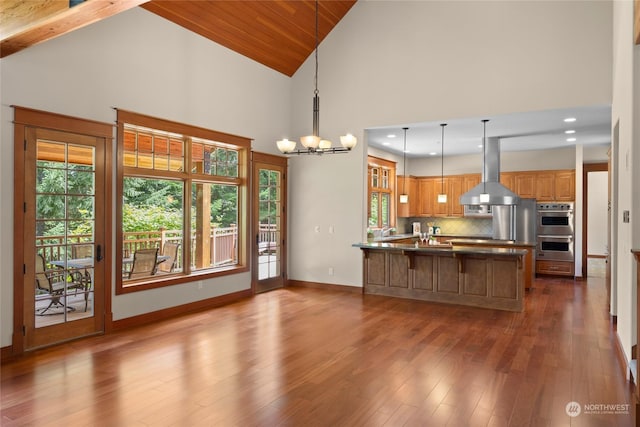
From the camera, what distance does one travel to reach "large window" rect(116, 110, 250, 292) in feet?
17.7

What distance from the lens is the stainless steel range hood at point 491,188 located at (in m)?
7.77

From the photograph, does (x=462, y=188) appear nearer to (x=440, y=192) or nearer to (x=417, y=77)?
(x=440, y=192)

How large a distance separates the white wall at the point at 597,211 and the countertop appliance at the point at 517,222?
16.6ft

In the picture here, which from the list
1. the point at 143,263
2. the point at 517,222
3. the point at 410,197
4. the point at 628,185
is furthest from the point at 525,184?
the point at 143,263

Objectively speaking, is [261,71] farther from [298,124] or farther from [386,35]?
[386,35]

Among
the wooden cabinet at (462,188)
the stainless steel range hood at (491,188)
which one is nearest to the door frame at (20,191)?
the stainless steel range hood at (491,188)

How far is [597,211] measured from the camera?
12.9 meters

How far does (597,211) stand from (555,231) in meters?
5.03

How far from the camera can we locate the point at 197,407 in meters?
2.98

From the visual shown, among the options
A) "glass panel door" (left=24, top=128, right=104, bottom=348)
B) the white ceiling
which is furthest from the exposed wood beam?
the white ceiling

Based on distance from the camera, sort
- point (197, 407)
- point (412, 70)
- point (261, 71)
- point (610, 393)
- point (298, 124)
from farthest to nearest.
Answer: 1. point (298, 124)
2. point (261, 71)
3. point (412, 70)
4. point (610, 393)
5. point (197, 407)

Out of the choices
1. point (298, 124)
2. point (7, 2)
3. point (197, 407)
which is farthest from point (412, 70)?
point (197, 407)

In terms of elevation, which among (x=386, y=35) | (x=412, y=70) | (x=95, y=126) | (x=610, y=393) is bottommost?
(x=610, y=393)

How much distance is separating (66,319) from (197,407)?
244 centimetres
